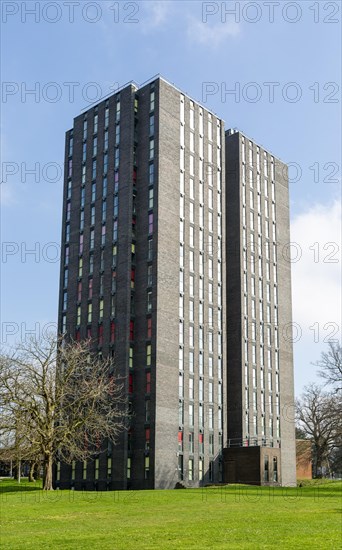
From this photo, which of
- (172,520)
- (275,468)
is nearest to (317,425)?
(275,468)

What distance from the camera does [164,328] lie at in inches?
2872

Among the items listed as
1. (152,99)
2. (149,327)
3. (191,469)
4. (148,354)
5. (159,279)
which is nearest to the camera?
(148,354)

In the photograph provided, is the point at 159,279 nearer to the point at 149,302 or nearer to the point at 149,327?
the point at 149,302

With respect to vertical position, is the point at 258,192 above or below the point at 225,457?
above

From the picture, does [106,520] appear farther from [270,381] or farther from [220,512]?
[270,381]

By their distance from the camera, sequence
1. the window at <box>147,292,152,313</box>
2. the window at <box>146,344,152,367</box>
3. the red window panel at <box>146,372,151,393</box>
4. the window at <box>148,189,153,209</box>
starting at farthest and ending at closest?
1. the window at <box>148,189,153,209</box>
2. the window at <box>147,292,152,313</box>
3. the window at <box>146,344,152,367</box>
4. the red window panel at <box>146,372,151,393</box>

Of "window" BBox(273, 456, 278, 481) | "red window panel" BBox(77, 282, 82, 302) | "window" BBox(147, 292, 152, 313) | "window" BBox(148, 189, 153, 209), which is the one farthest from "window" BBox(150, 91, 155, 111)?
"window" BBox(273, 456, 278, 481)

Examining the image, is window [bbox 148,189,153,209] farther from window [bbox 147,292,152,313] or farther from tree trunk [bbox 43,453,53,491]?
tree trunk [bbox 43,453,53,491]

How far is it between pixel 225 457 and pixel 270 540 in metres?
54.0

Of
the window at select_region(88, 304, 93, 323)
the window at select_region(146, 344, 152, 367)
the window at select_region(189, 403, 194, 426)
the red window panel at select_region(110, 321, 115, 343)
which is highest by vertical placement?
the window at select_region(88, 304, 93, 323)

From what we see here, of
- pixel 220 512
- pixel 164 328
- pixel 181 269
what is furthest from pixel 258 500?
pixel 181 269

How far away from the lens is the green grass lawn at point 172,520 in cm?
2462

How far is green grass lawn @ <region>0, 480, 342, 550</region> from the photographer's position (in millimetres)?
24625

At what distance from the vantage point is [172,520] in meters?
33.8
